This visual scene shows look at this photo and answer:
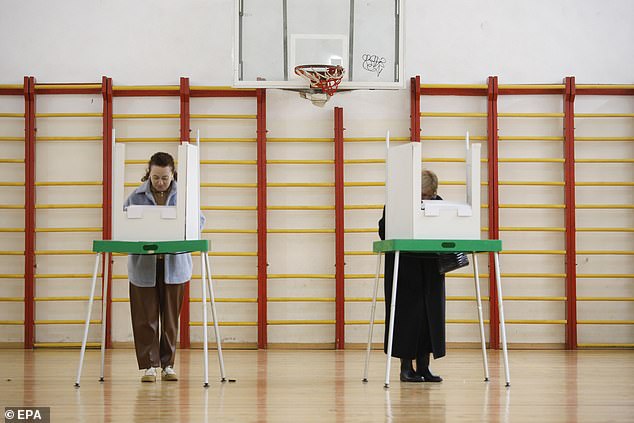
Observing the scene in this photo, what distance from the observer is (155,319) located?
5.15 m

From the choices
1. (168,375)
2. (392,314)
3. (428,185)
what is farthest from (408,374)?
(168,375)

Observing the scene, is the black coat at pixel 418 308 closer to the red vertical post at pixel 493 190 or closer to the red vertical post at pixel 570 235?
the red vertical post at pixel 493 190

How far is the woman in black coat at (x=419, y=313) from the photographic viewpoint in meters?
5.11

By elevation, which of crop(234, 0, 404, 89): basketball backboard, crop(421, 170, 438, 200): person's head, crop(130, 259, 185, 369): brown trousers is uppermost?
crop(234, 0, 404, 89): basketball backboard

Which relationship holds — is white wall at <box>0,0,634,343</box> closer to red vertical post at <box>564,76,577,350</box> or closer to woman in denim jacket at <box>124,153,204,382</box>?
red vertical post at <box>564,76,577,350</box>

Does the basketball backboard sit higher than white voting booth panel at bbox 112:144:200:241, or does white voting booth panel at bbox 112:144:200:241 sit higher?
the basketball backboard

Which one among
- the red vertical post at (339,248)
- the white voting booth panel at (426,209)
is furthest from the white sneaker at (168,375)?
the red vertical post at (339,248)

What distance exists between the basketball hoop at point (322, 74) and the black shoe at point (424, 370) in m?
2.56

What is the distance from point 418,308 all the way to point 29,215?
3.87 meters

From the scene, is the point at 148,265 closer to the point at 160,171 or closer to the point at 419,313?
the point at 160,171

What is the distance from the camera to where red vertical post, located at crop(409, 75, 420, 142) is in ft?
25.2

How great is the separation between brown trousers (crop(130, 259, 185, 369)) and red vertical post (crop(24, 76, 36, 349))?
2759 mm

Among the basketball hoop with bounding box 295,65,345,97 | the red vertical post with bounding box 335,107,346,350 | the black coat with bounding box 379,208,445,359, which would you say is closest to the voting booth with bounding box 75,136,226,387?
the black coat with bounding box 379,208,445,359

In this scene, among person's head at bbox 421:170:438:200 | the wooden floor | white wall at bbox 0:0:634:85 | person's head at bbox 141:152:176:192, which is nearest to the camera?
the wooden floor
